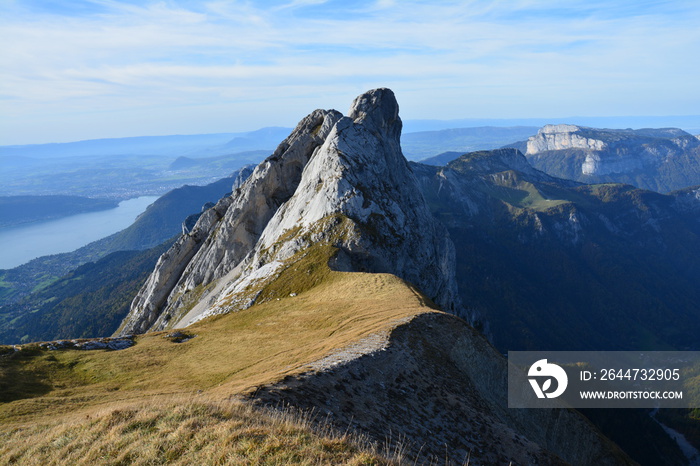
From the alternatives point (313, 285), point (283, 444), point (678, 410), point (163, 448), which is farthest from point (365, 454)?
point (678, 410)

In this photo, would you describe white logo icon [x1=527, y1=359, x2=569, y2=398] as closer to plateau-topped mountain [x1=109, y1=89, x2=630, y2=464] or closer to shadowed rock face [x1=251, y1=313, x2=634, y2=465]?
shadowed rock face [x1=251, y1=313, x2=634, y2=465]

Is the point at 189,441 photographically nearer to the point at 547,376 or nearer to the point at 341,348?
the point at 341,348

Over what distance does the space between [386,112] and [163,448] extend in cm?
10767

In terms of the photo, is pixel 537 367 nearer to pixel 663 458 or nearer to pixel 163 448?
pixel 163 448

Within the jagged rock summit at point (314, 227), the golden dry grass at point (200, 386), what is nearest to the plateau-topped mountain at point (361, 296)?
the jagged rock summit at point (314, 227)

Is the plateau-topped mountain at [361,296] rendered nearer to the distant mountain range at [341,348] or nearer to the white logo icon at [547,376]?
the distant mountain range at [341,348]

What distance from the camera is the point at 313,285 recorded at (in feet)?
186

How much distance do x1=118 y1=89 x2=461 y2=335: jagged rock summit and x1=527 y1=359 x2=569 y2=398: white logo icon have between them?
3080 cm

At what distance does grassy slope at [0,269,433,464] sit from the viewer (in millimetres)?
16594

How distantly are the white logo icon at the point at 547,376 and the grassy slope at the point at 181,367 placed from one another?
12255 mm

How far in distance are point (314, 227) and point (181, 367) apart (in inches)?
1541

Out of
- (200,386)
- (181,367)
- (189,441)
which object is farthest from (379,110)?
(189,441)

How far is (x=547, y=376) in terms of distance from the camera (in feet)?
129

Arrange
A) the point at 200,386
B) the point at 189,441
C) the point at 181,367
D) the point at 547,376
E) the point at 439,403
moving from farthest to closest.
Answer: the point at 547,376 < the point at 181,367 < the point at 200,386 < the point at 439,403 < the point at 189,441
